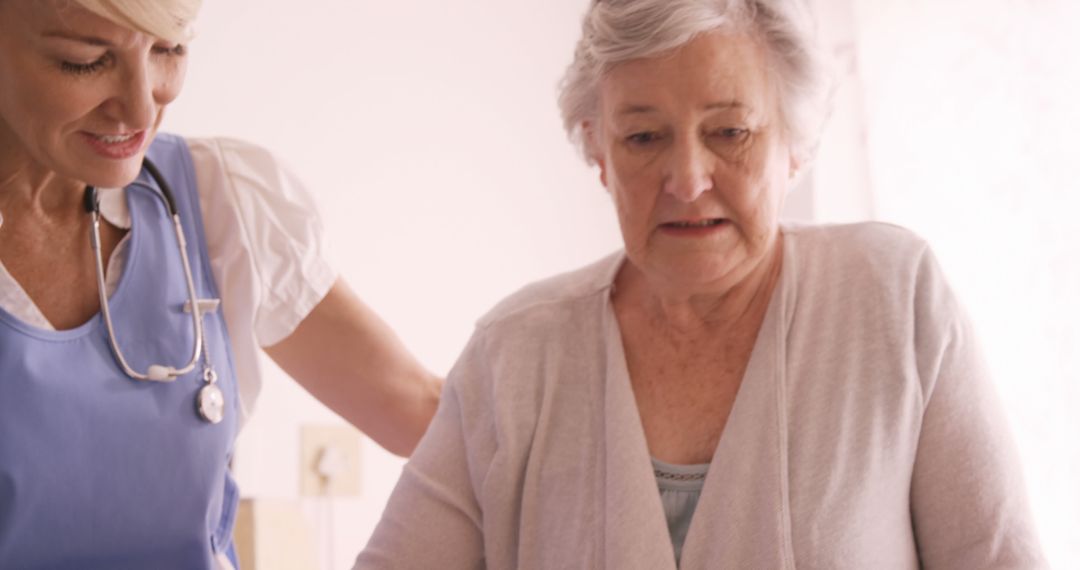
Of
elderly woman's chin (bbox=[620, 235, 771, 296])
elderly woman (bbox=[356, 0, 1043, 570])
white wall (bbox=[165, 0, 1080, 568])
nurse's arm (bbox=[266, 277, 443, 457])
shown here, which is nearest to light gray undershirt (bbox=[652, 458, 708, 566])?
elderly woman (bbox=[356, 0, 1043, 570])

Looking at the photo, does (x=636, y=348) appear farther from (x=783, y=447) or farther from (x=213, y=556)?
(x=213, y=556)

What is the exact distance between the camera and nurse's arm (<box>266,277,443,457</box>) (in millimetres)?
1577

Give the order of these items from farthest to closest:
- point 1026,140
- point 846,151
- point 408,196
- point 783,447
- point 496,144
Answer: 1. point 496,144
2. point 408,196
3. point 846,151
4. point 1026,140
5. point 783,447

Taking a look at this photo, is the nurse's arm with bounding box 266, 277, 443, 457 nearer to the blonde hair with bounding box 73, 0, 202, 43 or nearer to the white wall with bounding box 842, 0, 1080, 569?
the blonde hair with bounding box 73, 0, 202, 43

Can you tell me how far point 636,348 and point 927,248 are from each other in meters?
0.35

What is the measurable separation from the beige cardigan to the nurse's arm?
213 millimetres

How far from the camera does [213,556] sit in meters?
1.37

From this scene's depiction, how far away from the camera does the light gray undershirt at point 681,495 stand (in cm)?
126

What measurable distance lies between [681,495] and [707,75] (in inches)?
17.9

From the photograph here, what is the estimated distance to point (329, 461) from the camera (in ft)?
7.88

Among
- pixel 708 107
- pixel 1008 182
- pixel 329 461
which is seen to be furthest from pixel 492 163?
pixel 708 107

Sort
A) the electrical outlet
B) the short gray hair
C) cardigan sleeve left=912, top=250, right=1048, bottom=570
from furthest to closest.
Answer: the electrical outlet → the short gray hair → cardigan sleeve left=912, top=250, right=1048, bottom=570

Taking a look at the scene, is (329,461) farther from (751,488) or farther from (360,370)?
(751,488)

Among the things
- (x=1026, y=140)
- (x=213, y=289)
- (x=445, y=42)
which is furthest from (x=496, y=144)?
(x=213, y=289)
